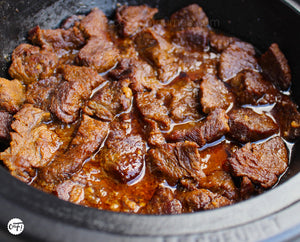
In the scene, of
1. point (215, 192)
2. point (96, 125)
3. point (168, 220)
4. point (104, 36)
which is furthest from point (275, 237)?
point (104, 36)

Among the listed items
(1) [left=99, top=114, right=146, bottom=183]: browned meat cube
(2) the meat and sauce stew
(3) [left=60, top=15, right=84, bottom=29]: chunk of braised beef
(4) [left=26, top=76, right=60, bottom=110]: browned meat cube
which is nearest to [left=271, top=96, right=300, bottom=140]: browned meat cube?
(2) the meat and sauce stew

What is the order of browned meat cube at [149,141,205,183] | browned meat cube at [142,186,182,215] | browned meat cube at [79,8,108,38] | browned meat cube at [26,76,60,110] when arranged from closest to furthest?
browned meat cube at [142,186,182,215] → browned meat cube at [149,141,205,183] → browned meat cube at [26,76,60,110] → browned meat cube at [79,8,108,38]

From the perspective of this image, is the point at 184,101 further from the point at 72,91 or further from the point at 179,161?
the point at 72,91

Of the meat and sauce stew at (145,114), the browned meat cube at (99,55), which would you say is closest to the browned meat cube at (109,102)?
the meat and sauce stew at (145,114)

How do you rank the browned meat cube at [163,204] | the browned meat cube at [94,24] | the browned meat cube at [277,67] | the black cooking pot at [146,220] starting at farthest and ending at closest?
the browned meat cube at [94,24] < the browned meat cube at [277,67] < the browned meat cube at [163,204] < the black cooking pot at [146,220]

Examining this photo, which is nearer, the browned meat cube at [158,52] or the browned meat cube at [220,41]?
the browned meat cube at [158,52]

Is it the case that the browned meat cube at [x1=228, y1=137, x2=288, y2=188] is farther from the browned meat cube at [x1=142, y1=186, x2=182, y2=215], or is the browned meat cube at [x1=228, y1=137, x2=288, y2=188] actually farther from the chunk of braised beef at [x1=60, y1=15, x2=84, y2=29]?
the chunk of braised beef at [x1=60, y1=15, x2=84, y2=29]

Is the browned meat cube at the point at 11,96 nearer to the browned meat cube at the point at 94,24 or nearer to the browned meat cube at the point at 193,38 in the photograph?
the browned meat cube at the point at 94,24

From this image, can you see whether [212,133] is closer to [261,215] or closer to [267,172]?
[267,172]
